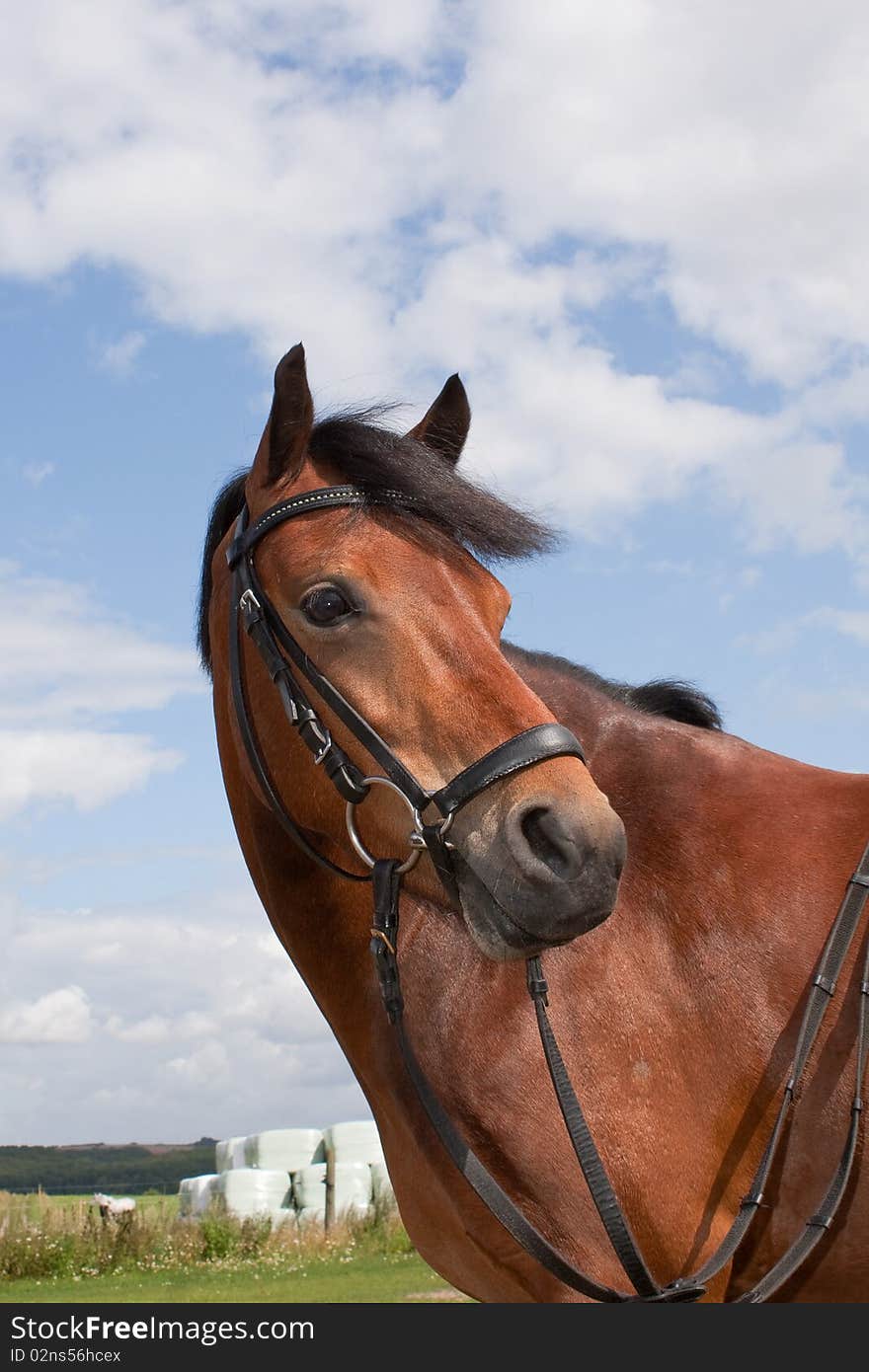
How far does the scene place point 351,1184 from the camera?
24.6 meters

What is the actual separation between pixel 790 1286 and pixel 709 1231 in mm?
321

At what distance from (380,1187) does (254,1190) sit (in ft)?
8.61

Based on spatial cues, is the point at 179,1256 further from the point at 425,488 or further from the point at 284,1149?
the point at 425,488

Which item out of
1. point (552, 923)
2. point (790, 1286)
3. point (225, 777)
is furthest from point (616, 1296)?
point (225, 777)

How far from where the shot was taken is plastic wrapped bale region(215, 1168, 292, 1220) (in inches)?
917

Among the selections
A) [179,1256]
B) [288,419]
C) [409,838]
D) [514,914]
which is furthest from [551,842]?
[179,1256]

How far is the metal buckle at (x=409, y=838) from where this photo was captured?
3344 millimetres

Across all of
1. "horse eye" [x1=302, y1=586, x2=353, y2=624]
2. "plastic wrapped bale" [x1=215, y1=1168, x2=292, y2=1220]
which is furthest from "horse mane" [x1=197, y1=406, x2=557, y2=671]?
"plastic wrapped bale" [x1=215, y1=1168, x2=292, y2=1220]

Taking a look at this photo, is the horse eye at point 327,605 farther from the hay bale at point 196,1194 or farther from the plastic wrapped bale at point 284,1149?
the plastic wrapped bale at point 284,1149

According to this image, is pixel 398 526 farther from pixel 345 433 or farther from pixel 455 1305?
pixel 455 1305

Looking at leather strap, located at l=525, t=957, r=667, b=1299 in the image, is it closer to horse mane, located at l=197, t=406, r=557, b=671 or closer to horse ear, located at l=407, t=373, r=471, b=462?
horse mane, located at l=197, t=406, r=557, b=671

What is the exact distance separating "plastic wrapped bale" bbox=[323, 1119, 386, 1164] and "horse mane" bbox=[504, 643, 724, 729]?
78.4ft

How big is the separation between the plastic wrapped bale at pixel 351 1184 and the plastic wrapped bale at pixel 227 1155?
13.3 feet

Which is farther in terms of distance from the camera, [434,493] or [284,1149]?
[284,1149]
